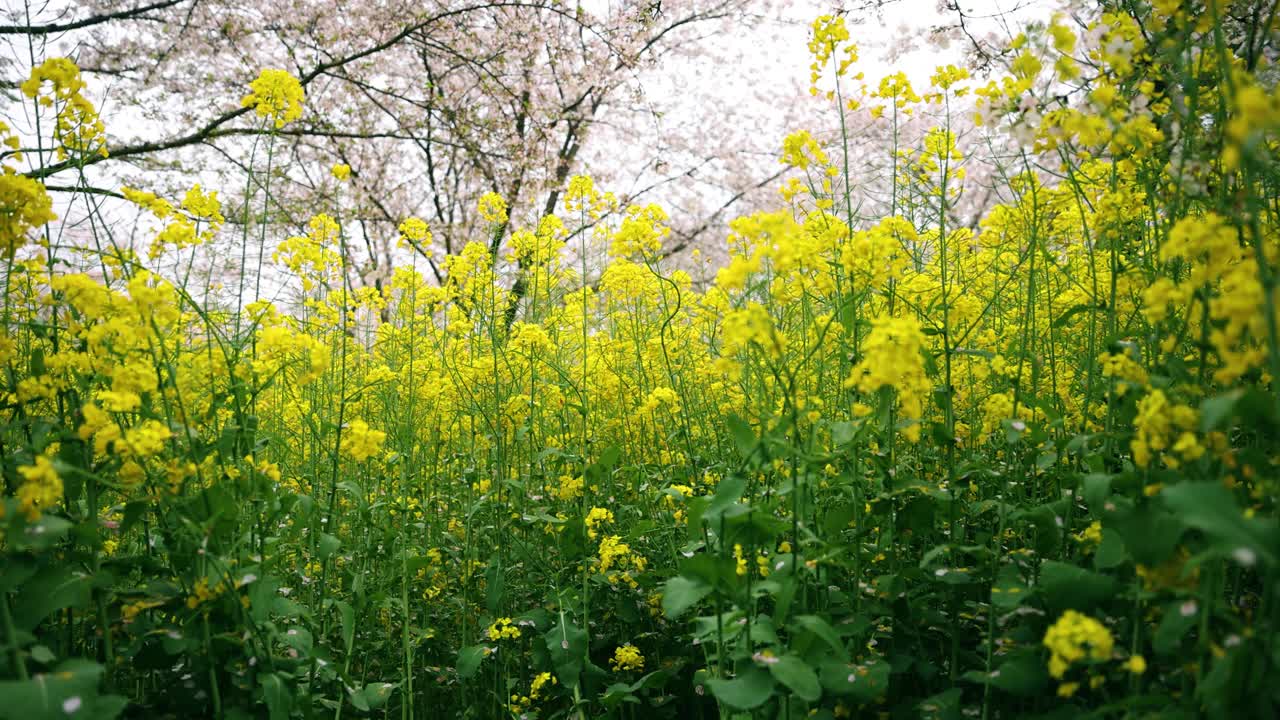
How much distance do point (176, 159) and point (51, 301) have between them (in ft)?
29.2

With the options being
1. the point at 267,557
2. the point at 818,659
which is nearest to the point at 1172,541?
the point at 818,659

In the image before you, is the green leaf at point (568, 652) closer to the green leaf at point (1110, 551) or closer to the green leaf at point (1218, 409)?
the green leaf at point (1110, 551)

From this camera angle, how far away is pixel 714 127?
13836 millimetres

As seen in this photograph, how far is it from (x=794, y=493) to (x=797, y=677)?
0.36m

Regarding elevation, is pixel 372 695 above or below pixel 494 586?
below

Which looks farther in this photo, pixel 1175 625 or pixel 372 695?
pixel 372 695

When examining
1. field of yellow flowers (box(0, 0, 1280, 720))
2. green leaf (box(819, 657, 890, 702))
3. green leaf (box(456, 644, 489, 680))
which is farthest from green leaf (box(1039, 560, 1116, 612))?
green leaf (box(456, 644, 489, 680))

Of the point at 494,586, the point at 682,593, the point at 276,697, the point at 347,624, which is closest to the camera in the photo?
the point at 682,593

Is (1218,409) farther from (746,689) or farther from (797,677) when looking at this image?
(746,689)

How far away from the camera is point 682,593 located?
154 cm

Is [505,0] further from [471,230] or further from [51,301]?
[51,301]

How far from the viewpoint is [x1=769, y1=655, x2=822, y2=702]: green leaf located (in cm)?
141

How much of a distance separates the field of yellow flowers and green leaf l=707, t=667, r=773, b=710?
0.01 m

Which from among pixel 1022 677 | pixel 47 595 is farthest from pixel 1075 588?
pixel 47 595
